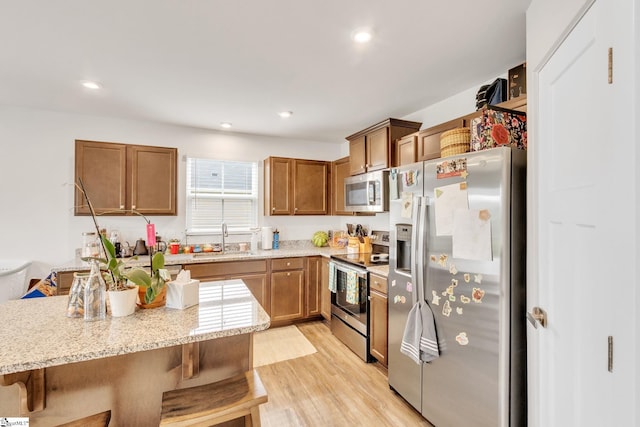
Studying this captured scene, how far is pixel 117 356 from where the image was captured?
53.3 inches

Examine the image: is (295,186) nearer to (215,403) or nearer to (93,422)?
(215,403)

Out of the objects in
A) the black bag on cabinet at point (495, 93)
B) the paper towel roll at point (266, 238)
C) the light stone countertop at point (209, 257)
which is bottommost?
the light stone countertop at point (209, 257)

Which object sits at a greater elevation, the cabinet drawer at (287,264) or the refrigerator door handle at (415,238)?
the refrigerator door handle at (415,238)

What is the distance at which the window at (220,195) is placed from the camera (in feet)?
12.7

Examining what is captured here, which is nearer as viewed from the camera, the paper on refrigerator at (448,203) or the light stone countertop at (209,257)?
the paper on refrigerator at (448,203)

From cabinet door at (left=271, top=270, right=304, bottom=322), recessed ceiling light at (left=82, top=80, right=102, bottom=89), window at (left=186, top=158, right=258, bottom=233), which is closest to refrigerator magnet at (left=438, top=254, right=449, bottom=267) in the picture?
cabinet door at (left=271, top=270, right=304, bottom=322)

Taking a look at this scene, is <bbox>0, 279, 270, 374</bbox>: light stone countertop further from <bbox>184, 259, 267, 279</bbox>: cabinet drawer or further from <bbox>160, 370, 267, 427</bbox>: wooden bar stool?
<bbox>184, 259, 267, 279</bbox>: cabinet drawer

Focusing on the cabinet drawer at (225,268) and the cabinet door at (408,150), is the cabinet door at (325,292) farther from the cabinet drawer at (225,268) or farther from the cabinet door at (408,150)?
the cabinet door at (408,150)

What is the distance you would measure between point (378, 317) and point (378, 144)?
5.91 ft

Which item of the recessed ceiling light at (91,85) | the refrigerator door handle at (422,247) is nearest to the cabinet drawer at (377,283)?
the refrigerator door handle at (422,247)

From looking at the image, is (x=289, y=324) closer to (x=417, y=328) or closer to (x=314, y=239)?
(x=314, y=239)

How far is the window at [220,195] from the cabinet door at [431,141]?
8.00ft

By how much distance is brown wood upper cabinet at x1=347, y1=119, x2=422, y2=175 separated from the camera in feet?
10.1

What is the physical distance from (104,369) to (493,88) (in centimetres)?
294
